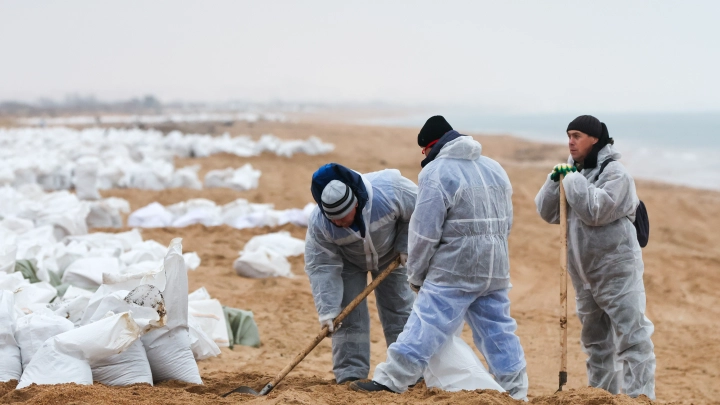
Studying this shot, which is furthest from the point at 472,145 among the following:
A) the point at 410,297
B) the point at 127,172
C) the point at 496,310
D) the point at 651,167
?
the point at 651,167

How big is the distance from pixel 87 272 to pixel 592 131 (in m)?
3.65

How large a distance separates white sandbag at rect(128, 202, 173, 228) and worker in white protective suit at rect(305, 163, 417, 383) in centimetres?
562

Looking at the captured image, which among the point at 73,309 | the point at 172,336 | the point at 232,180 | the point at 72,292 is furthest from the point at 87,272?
the point at 232,180

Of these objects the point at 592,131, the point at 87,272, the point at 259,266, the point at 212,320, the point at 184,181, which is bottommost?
the point at 259,266

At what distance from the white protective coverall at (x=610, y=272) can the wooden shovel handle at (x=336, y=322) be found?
1.07 meters

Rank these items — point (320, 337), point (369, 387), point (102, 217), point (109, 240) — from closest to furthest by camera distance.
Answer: point (369, 387), point (320, 337), point (109, 240), point (102, 217)

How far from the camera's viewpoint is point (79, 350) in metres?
3.72

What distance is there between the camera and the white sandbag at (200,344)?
477 centimetres

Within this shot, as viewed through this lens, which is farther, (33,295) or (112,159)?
(112,159)

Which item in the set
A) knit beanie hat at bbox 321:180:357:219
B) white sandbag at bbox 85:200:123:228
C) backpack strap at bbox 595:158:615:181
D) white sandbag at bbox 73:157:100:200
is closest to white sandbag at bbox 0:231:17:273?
knit beanie hat at bbox 321:180:357:219

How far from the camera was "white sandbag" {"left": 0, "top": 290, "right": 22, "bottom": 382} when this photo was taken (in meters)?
3.80

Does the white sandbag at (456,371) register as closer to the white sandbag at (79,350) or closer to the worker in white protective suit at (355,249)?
the worker in white protective suit at (355,249)

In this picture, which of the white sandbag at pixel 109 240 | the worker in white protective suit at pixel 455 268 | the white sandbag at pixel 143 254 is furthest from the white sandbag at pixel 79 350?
the white sandbag at pixel 109 240

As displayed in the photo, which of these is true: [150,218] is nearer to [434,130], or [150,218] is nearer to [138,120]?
[434,130]
